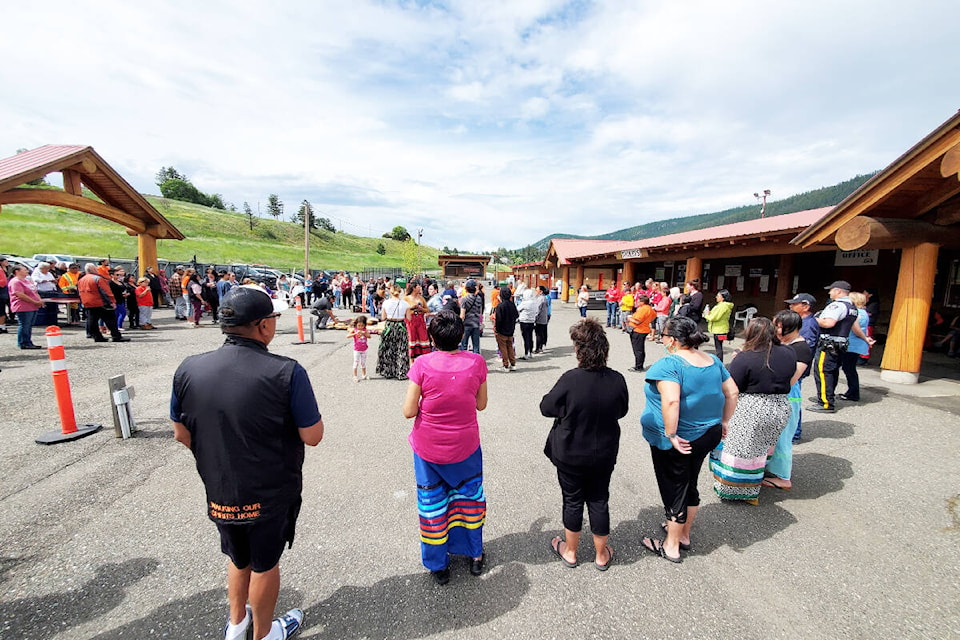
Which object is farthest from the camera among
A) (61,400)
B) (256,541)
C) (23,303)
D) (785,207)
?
(785,207)

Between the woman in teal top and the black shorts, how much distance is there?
2169 mm

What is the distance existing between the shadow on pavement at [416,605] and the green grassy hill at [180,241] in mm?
48349

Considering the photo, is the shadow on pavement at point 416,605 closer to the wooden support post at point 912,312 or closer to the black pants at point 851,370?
the black pants at point 851,370

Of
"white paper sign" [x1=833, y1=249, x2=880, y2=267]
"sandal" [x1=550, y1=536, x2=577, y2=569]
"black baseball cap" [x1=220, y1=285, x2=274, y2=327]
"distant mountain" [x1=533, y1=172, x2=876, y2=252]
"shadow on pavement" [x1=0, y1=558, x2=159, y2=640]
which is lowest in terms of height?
"shadow on pavement" [x1=0, y1=558, x2=159, y2=640]

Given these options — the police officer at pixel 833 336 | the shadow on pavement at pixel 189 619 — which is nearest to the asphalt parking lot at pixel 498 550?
the shadow on pavement at pixel 189 619

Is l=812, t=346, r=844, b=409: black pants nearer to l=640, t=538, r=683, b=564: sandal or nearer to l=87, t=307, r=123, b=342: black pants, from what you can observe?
l=640, t=538, r=683, b=564: sandal

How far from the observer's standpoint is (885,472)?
152 inches

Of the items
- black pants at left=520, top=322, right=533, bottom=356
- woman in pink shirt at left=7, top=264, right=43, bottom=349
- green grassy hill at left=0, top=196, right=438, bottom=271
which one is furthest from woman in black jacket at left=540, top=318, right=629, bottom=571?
green grassy hill at left=0, top=196, right=438, bottom=271

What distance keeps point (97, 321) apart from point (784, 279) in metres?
19.6

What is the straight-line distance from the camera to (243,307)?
5.55 ft

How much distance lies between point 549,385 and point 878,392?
5296mm

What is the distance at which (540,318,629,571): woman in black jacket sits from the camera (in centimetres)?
233

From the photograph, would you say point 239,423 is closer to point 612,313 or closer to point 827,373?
point 827,373

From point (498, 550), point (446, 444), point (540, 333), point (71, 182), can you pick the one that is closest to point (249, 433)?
point (446, 444)
